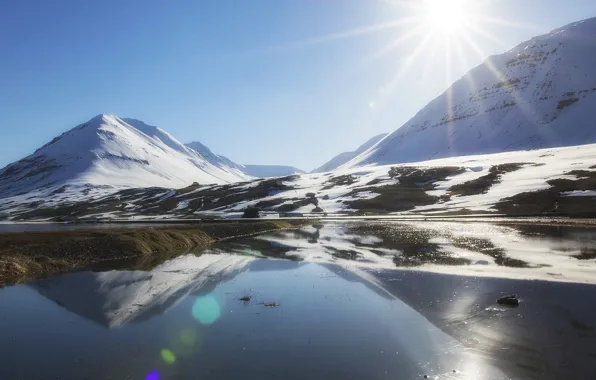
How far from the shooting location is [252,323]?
20031 mm

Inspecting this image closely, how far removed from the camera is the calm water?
14516mm

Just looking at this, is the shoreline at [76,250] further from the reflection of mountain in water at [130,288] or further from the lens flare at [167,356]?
the lens flare at [167,356]

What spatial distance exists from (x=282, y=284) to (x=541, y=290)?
17.7 meters

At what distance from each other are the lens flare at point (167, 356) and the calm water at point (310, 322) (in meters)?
0.04

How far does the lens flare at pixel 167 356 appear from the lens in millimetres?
15295

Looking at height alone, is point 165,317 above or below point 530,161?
below

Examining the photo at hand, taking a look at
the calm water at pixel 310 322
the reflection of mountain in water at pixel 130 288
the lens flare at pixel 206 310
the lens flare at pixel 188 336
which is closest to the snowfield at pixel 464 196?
the calm water at pixel 310 322

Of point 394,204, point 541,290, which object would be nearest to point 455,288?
point 541,290

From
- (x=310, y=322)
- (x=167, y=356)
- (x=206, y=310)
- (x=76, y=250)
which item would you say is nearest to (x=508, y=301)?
(x=310, y=322)

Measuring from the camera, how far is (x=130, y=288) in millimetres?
29562

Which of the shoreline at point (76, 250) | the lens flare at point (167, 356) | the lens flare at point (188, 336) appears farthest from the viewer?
the shoreline at point (76, 250)

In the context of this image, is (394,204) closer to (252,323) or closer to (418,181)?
(418,181)

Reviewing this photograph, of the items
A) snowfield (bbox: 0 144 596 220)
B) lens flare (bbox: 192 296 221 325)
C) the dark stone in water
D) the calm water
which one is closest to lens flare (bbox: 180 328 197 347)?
the calm water

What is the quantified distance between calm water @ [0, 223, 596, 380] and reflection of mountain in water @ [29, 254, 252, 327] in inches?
5.8
